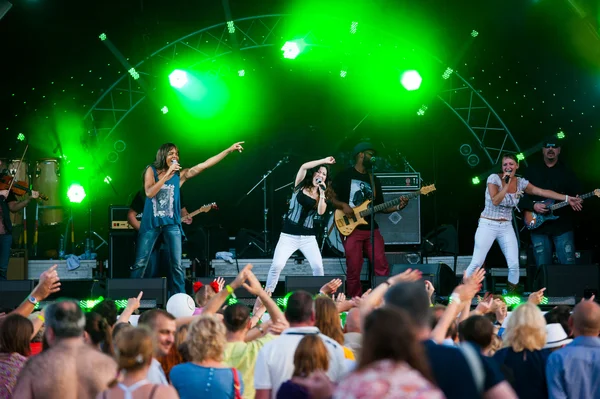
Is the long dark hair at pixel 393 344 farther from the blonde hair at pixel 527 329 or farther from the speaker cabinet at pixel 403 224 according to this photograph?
the speaker cabinet at pixel 403 224

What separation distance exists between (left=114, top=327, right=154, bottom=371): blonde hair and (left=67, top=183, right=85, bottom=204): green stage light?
38.6 feet

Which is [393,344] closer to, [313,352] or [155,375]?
[313,352]

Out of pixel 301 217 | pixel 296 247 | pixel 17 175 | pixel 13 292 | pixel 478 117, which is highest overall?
pixel 478 117

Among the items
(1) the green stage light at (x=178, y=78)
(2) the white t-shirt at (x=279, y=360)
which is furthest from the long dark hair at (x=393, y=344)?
(1) the green stage light at (x=178, y=78)

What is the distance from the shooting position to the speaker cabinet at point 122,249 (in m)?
12.9

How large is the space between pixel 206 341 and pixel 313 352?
0.71 meters

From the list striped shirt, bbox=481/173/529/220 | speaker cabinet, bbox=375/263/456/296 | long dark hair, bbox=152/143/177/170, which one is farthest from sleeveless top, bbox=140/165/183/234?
striped shirt, bbox=481/173/529/220

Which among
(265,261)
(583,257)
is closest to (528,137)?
(583,257)

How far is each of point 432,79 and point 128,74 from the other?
5.58 m

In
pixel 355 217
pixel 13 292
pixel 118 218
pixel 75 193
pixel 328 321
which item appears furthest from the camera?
pixel 75 193

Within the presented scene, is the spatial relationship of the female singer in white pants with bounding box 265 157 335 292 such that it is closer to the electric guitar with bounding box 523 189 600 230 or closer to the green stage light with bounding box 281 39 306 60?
the electric guitar with bounding box 523 189 600 230

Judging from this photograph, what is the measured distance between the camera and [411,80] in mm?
15398

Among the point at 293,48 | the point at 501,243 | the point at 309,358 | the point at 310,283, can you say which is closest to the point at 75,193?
→ the point at 293,48

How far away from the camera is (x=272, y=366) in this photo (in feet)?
15.5
